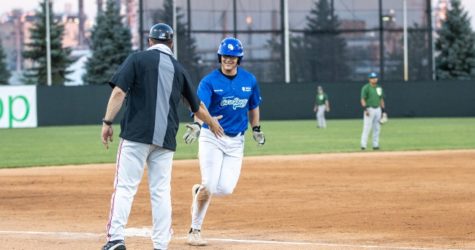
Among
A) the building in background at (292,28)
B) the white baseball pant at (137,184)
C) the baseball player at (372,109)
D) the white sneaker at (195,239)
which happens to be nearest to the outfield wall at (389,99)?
the building in background at (292,28)

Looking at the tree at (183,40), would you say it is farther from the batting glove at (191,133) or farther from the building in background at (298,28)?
the batting glove at (191,133)

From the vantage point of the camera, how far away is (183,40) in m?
52.3

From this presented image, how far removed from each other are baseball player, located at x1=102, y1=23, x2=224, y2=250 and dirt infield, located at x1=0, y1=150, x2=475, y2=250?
900 millimetres

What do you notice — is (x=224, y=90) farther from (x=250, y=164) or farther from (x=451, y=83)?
(x=451, y=83)

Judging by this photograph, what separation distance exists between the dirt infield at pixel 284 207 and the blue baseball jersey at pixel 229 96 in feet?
3.71

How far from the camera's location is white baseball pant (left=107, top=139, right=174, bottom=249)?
8.15m

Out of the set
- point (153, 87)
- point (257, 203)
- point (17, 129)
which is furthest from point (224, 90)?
point (17, 129)

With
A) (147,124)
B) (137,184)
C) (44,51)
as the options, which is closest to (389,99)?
(44,51)

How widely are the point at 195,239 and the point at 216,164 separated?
2.51 feet

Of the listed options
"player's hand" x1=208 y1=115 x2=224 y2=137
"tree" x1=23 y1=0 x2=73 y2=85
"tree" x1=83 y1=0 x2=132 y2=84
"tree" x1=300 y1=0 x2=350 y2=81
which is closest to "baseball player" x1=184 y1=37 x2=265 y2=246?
"player's hand" x1=208 y1=115 x2=224 y2=137

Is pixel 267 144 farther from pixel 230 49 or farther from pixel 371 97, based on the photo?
pixel 230 49

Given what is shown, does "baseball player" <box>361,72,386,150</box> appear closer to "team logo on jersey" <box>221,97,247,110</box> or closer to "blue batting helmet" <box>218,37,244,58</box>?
"team logo on jersey" <box>221,97,247,110</box>

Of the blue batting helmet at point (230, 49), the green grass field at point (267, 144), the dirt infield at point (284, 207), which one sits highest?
the blue batting helmet at point (230, 49)

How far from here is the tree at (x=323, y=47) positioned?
5222 cm
